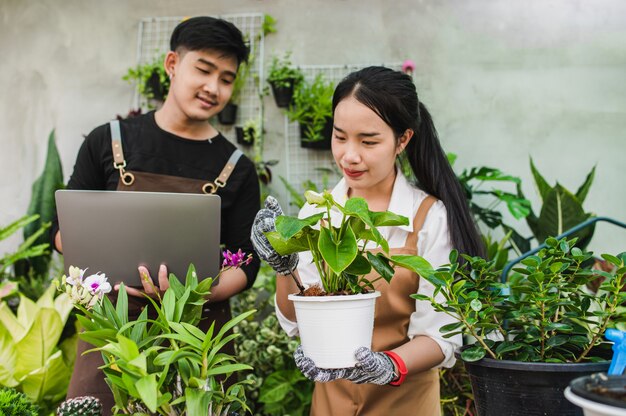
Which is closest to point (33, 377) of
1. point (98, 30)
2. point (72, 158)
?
point (72, 158)

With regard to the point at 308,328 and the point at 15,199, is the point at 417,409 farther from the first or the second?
the point at 15,199

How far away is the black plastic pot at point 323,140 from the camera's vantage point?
3508 millimetres

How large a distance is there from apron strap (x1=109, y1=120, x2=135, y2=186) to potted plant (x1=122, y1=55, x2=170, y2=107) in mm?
1556

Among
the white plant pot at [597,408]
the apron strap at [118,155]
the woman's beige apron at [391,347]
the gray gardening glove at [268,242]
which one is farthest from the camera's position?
the apron strap at [118,155]

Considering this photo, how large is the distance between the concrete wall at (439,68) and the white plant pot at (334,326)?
8.37 ft

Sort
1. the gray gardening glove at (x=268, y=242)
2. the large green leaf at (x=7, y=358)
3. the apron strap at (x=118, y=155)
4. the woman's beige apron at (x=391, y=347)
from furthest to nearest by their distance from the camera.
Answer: the large green leaf at (x=7, y=358) → the apron strap at (x=118, y=155) → the woman's beige apron at (x=391, y=347) → the gray gardening glove at (x=268, y=242)

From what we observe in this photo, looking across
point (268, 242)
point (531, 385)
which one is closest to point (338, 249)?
point (268, 242)

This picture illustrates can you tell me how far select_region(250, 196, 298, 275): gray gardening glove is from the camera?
128 centimetres

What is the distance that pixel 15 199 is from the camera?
3.84 m

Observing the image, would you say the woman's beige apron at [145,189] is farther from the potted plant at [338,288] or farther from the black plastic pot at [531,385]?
the black plastic pot at [531,385]

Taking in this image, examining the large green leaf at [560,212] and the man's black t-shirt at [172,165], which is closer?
the man's black t-shirt at [172,165]

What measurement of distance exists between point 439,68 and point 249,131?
1189 millimetres

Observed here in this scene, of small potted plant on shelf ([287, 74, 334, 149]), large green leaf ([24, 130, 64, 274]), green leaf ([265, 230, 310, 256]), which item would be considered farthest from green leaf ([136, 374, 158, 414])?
large green leaf ([24, 130, 64, 274])

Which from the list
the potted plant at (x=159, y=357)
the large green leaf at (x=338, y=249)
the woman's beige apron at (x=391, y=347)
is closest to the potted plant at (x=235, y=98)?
the woman's beige apron at (x=391, y=347)
